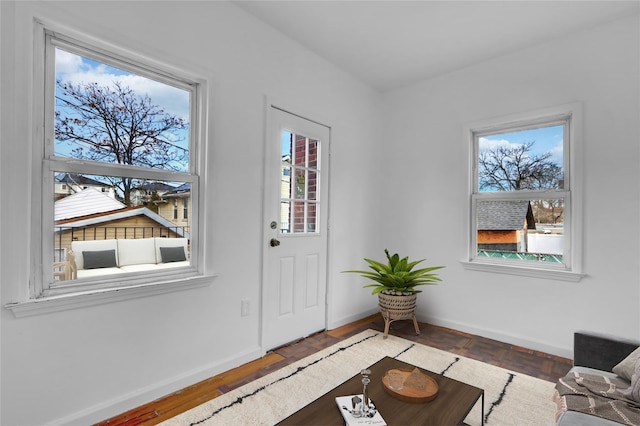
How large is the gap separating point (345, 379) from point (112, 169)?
2062 mm

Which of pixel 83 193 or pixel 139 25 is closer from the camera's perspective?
pixel 83 193

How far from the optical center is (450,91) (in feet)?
11.9

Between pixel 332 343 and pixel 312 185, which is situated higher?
pixel 312 185

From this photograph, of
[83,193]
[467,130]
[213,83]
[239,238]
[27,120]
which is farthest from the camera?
[467,130]

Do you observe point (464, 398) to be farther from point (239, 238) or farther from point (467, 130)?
point (467, 130)

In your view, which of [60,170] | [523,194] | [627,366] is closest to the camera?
[627,366]

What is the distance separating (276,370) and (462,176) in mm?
2608

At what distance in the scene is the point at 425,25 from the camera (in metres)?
2.82

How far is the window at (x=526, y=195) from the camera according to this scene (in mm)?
2959

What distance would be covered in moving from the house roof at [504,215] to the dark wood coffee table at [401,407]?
2153 mm

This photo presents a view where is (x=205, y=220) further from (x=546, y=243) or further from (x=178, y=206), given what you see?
(x=546, y=243)

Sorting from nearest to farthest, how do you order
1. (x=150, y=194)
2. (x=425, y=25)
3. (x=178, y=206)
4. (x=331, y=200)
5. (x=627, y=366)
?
(x=627, y=366)
(x=150, y=194)
(x=178, y=206)
(x=425, y=25)
(x=331, y=200)

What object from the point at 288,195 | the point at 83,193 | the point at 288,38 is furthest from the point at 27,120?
the point at 288,38

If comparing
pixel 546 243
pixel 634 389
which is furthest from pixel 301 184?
pixel 634 389
